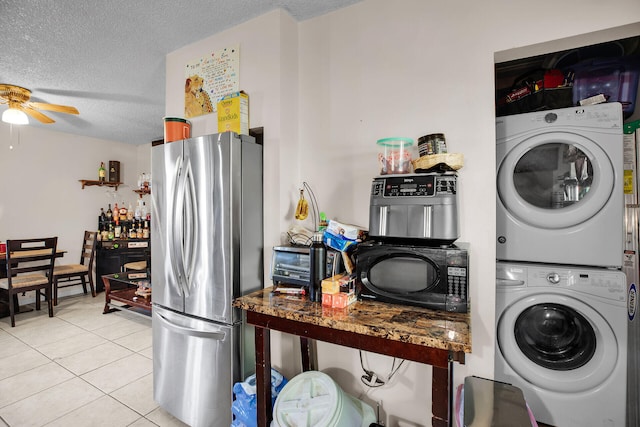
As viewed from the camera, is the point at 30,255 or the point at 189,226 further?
the point at 30,255

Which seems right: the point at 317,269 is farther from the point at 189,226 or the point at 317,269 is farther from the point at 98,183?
the point at 98,183

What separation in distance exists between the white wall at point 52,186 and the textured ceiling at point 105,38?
5.56ft

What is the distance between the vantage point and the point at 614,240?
1.59 meters

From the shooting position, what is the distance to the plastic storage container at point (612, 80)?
170cm

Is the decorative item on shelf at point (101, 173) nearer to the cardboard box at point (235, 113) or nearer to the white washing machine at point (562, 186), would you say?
the cardboard box at point (235, 113)

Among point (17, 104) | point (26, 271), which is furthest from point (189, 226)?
point (26, 271)

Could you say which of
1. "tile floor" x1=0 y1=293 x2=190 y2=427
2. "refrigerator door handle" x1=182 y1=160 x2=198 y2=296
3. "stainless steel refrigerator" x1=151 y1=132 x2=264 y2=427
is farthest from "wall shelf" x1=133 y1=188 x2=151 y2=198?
"refrigerator door handle" x1=182 y1=160 x2=198 y2=296

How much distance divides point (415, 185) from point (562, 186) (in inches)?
42.4

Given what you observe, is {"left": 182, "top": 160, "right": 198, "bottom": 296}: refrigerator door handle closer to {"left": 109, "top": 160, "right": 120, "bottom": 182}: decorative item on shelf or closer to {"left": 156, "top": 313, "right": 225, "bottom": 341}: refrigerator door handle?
{"left": 156, "top": 313, "right": 225, "bottom": 341}: refrigerator door handle

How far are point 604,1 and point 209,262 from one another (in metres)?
2.37

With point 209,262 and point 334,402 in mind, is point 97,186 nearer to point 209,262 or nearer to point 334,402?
point 209,262

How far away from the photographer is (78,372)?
251 centimetres

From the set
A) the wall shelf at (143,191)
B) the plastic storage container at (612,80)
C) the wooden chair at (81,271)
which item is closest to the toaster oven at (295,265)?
the plastic storage container at (612,80)

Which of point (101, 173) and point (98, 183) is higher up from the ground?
point (101, 173)
